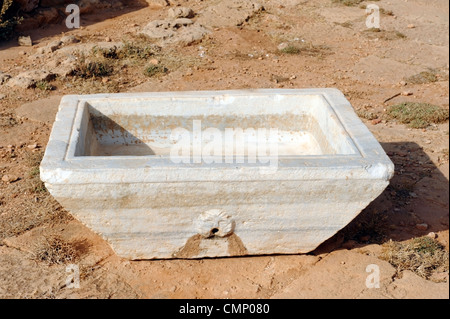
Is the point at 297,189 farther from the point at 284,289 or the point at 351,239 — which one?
the point at 351,239

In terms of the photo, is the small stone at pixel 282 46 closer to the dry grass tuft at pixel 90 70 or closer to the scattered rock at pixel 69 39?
the dry grass tuft at pixel 90 70

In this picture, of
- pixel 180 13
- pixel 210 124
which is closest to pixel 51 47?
pixel 180 13

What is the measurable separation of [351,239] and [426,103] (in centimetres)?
299

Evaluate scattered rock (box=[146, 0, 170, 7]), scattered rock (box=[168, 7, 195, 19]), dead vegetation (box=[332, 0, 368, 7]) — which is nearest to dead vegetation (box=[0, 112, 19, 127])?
scattered rock (box=[168, 7, 195, 19])

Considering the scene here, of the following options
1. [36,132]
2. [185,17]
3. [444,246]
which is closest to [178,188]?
[444,246]

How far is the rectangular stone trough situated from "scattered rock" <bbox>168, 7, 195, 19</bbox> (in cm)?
489

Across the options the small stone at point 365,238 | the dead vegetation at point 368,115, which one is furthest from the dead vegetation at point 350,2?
the small stone at point 365,238

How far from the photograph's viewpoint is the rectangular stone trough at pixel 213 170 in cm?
304

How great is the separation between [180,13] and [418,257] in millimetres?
6214

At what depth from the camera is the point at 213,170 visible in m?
3.01

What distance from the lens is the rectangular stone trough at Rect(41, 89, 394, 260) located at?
3037mm

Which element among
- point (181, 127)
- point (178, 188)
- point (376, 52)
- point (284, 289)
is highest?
point (178, 188)

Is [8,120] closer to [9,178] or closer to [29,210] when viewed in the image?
[9,178]

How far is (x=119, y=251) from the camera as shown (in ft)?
11.5
